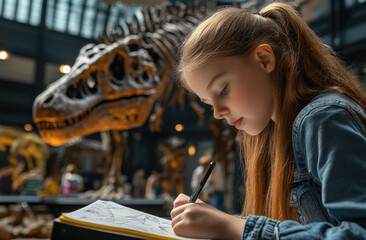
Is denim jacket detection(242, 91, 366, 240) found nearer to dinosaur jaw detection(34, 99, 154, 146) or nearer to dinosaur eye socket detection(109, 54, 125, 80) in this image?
dinosaur jaw detection(34, 99, 154, 146)

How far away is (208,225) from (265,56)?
0.41 m

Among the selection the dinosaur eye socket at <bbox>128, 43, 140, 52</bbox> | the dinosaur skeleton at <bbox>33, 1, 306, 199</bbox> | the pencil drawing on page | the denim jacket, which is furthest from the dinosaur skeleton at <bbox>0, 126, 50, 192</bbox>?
the denim jacket

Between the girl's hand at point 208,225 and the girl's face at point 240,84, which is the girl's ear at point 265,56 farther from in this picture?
the girl's hand at point 208,225

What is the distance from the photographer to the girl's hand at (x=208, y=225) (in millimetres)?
720

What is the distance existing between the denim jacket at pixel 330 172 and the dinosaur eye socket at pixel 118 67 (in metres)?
2.77

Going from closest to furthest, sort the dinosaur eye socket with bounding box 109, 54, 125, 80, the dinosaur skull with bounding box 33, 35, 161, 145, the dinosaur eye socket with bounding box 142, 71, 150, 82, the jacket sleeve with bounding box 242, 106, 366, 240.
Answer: the jacket sleeve with bounding box 242, 106, 366, 240
the dinosaur skull with bounding box 33, 35, 161, 145
the dinosaur eye socket with bounding box 109, 54, 125, 80
the dinosaur eye socket with bounding box 142, 71, 150, 82

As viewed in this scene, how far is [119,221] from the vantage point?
0.76 meters

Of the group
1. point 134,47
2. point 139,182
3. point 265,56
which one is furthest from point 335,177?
point 139,182

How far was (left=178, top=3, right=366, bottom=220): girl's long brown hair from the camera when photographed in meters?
0.88

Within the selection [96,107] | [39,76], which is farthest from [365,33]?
[39,76]

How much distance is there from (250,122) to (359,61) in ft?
10.3

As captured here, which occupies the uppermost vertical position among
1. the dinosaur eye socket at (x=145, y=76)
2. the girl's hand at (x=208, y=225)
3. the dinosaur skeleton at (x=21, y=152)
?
the dinosaur eye socket at (x=145, y=76)

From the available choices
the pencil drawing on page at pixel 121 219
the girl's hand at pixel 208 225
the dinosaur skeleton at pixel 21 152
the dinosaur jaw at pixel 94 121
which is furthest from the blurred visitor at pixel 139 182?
the girl's hand at pixel 208 225

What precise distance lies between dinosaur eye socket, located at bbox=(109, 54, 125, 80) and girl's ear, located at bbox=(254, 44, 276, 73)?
8.64 ft
